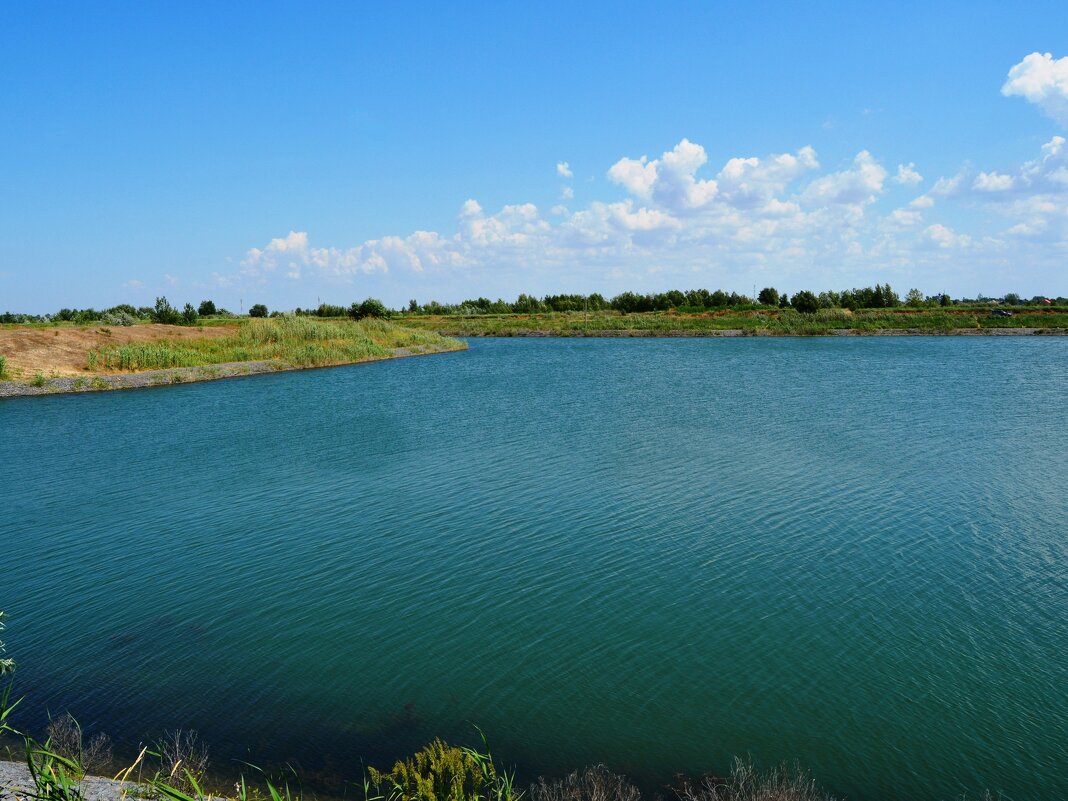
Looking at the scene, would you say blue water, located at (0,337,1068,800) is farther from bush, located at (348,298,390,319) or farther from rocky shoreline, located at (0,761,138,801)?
bush, located at (348,298,390,319)

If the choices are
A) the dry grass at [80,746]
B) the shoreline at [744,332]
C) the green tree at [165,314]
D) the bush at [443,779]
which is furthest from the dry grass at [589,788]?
the shoreline at [744,332]

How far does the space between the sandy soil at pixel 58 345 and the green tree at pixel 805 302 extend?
8166 centimetres

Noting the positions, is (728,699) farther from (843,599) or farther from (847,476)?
(847,476)

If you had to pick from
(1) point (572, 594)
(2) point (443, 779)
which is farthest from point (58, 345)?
(2) point (443, 779)

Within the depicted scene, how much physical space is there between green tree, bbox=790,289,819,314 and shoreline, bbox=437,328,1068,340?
1576 centimetres

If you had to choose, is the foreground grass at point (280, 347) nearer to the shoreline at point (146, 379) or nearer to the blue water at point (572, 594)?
the shoreline at point (146, 379)

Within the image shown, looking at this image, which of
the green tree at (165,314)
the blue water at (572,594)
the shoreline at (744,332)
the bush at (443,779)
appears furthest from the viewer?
the shoreline at (744,332)

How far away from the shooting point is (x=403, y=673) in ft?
33.3

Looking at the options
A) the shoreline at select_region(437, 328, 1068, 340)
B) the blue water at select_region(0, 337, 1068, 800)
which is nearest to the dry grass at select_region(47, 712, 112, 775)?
the blue water at select_region(0, 337, 1068, 800)

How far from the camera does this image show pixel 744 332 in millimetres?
87500

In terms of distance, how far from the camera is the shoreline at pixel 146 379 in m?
40.3

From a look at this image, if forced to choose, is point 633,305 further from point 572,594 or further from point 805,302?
point 572,594

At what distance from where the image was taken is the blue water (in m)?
8.65

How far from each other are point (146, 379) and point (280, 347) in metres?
14.0
